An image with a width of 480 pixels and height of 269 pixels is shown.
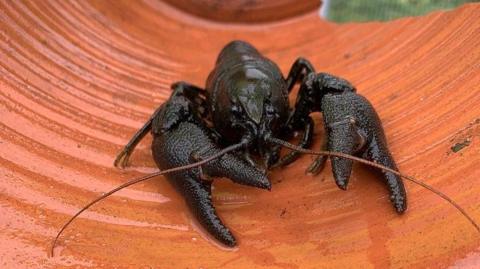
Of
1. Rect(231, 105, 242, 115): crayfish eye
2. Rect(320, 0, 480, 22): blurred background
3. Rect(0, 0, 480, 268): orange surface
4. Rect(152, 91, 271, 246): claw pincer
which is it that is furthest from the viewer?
Rect(320, 0, 480, 22): blurred background

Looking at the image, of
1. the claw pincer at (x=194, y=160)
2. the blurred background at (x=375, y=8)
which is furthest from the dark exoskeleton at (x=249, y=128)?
the blurred background at (x=375, y=8)

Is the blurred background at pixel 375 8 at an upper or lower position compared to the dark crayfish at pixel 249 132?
lower

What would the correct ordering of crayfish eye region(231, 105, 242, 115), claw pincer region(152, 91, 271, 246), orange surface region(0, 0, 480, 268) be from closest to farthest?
orange surface region(0, 0, 480, 268) → claw pincer region(152, 91, 271, 246) → crayfish eye region(231, 105, 242, 115)

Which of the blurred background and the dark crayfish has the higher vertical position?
the dark crayfish

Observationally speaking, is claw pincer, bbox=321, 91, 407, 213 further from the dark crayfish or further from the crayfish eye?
the crayfish eye

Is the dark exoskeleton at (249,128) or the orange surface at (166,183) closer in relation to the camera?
the orange surface at (166,183)

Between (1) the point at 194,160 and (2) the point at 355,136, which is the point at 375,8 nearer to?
(2) the point at 355,136

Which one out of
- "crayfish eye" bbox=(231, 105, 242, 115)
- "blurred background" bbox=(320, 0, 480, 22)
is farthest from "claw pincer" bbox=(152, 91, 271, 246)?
"blurred background" bbox=(320, 0, 480, 22)

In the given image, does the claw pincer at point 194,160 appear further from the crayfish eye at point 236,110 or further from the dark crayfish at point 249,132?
the crayfish eye at point 236,110
